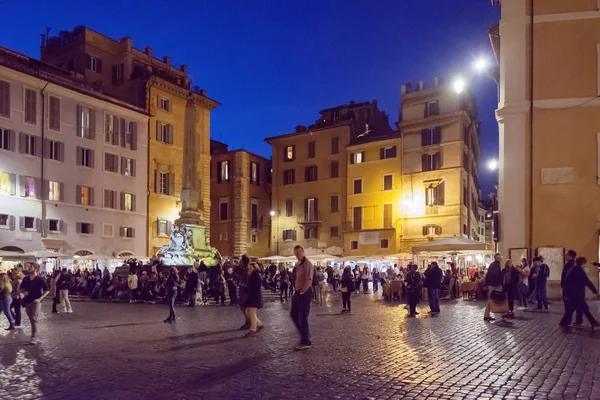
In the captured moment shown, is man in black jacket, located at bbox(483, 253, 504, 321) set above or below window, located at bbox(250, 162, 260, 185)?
below

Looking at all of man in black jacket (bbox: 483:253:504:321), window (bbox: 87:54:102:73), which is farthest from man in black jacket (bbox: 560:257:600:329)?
window (bbox: 87:54:102:73)

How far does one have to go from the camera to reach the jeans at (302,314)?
985 cm

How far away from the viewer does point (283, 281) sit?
947 inches

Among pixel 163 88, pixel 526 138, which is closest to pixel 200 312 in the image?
pixel 526 138

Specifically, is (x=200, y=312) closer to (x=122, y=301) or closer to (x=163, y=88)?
(x=122, y=301)

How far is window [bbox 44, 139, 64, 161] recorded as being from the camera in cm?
3634

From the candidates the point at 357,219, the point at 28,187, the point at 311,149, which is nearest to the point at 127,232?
the point at 28,187

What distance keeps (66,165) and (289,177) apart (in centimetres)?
2143

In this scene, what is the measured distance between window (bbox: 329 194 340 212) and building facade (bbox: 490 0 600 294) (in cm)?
2750

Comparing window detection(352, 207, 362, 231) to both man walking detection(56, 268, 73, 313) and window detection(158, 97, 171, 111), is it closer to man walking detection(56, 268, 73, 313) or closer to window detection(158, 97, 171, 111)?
window detection(158, 97, 171, 111)

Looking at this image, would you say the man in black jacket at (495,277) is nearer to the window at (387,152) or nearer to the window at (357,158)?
the window at (387,152)

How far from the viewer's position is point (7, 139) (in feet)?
112

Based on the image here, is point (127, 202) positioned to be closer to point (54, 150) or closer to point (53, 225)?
point (53, 225)

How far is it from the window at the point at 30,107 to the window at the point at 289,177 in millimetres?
23562
